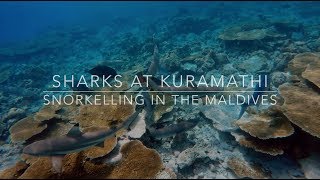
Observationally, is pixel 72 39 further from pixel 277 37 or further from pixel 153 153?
pixel 153 153

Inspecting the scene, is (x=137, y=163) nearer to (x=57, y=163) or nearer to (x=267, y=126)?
(x=57, y=163)

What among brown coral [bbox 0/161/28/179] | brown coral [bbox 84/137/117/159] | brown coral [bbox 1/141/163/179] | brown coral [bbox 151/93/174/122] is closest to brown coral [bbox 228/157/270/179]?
brown coral [bbox 1/141/163/179]

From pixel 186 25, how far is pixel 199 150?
1619 cm

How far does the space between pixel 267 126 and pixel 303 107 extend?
955 millimetres

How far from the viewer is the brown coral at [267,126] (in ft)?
15.5

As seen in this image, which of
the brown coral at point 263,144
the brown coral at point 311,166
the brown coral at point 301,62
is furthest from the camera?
the brown coral at point 301,62

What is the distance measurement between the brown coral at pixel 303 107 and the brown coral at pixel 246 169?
1057 mm

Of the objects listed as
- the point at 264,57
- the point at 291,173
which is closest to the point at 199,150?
the point at 291,173

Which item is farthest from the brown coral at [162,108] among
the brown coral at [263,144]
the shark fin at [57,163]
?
the shark fin at [57,163]

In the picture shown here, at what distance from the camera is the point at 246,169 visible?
15.1ft

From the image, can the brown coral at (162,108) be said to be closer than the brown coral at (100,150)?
No

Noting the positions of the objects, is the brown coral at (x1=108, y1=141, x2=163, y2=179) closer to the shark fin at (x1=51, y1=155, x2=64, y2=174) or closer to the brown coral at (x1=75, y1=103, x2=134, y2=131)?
the shark fin at (x1=51, y1=155, x2=64, y2=174)

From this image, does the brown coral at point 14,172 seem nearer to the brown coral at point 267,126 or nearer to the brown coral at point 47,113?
the brown coral at point 47,113

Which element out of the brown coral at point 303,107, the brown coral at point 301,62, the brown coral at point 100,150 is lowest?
the brown coral at point 100,150
